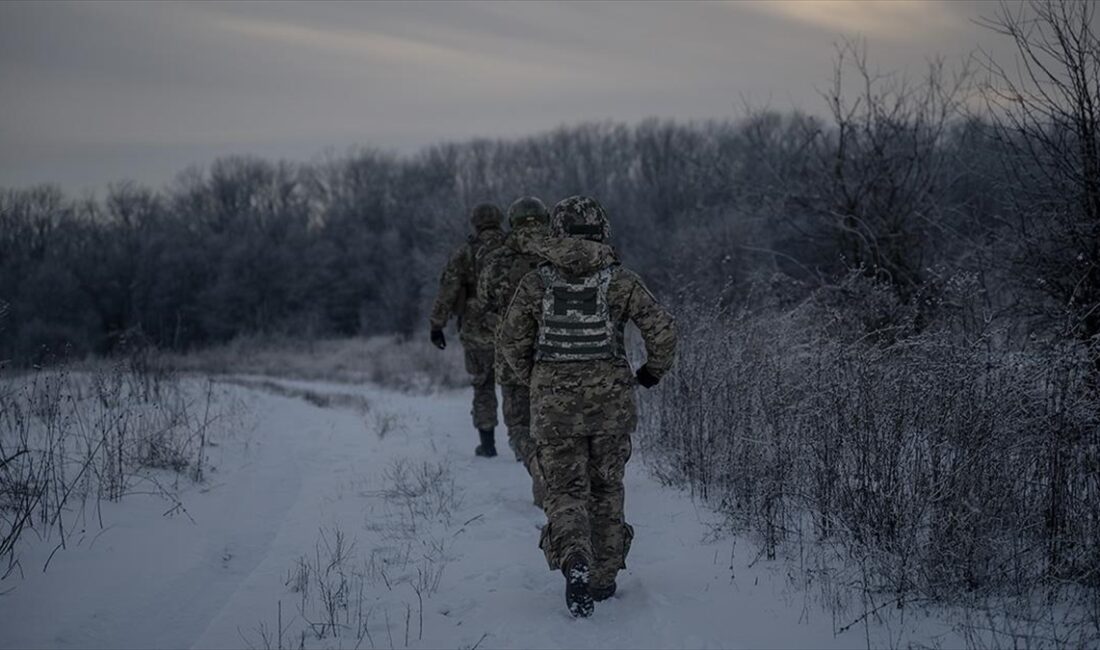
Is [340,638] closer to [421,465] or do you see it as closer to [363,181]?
[421,465]

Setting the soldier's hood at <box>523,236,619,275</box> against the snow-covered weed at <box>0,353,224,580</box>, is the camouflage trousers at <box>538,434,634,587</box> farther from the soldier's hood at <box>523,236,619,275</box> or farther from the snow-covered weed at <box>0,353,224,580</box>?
the snow-covered weed at <box>0,353,224,580</box>

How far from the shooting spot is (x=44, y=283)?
145ft

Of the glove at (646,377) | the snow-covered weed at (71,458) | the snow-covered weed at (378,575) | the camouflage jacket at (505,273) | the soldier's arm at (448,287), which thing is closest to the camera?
the snow-covered weed at (378,575)

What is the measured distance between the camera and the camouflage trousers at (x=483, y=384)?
782cm

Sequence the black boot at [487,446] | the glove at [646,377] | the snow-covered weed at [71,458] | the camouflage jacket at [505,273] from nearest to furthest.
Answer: the glove at [646,377]
the snow-covered weed at [71,458]
the camouflage jacket at [505,273]
the black boot at [487,446]

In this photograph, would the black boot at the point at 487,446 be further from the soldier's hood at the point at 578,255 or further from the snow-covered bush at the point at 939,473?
the soldier's hood at the point at 578,255

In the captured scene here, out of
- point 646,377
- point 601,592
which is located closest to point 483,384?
point 646,377

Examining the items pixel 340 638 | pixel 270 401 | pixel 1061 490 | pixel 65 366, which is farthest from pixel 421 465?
pixel 270 401

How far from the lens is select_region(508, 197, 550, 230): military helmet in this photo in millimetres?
6531

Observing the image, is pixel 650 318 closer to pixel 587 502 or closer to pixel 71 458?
pixel 587 502

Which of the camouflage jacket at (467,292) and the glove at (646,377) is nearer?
the glove at (646,377)

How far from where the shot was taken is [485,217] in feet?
24.6

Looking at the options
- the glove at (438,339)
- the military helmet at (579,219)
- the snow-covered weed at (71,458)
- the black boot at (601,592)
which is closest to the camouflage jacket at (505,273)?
the glove at (438,339)

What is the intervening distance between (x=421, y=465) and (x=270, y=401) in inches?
271
